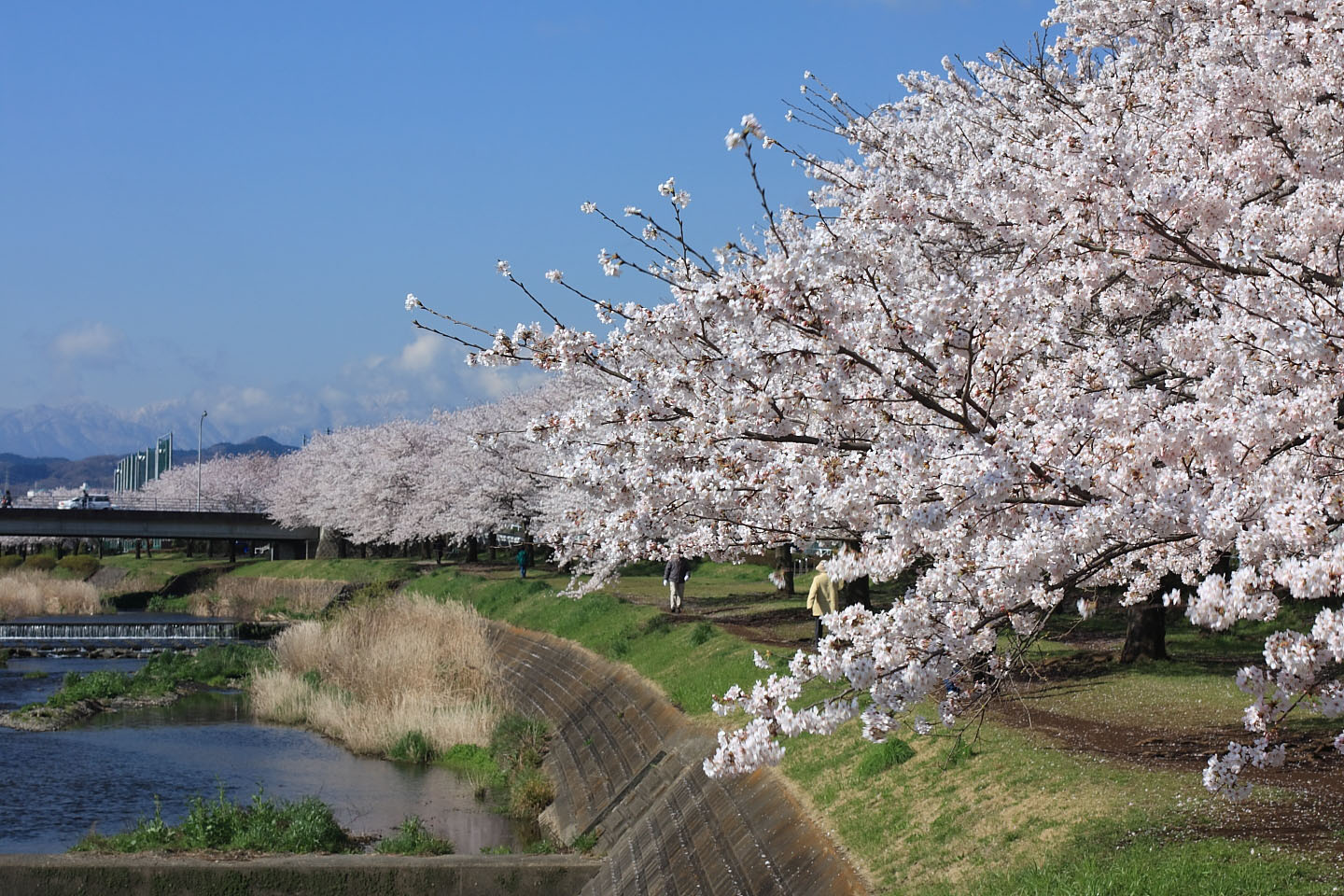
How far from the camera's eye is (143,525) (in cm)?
7044

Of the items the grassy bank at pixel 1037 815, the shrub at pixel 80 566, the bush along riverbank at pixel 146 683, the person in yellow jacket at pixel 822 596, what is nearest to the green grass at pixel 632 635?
the person in yellow jacket at pixel 822 596

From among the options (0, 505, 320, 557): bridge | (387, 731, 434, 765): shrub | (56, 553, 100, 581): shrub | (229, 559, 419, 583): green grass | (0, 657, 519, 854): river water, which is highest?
(0, 505, 320, 557): bridge

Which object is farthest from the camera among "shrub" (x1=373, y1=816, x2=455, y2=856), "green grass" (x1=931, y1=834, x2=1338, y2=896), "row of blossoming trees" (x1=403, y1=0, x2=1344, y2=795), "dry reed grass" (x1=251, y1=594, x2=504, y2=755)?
"dry reed grass" (x1=251, y1=594, x2=504, y2=755)

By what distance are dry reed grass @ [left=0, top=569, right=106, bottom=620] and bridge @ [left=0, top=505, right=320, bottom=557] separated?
24.3 feet

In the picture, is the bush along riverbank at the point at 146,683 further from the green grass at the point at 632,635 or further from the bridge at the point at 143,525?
the bridge at the point at 143,525

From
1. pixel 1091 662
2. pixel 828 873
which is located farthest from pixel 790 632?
pixel 828 873

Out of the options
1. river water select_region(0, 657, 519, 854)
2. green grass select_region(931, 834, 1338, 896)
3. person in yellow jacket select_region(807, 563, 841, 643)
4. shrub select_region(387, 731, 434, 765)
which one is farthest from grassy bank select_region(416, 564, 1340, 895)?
shrub select_region(387, 731, 434, 765)

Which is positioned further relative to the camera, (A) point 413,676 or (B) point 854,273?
(A) point 413,676

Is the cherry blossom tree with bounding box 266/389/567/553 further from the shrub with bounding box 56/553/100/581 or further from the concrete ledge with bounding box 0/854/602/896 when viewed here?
the concrete ledge with bounding box 0/854/602/896

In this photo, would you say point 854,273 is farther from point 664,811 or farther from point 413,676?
point 413,676

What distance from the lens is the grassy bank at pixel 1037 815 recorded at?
676 centimetres

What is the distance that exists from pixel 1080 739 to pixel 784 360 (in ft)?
20.3

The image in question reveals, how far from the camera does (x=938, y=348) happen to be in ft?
19.4

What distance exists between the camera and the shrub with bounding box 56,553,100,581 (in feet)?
248
